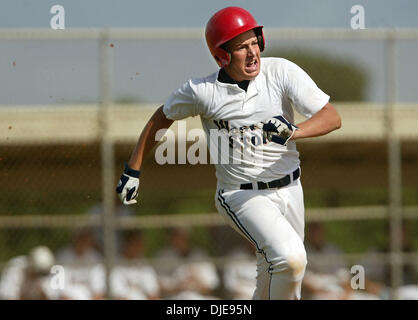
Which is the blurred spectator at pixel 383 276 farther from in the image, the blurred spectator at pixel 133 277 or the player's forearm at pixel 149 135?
the player's forearm at pixel 149 135

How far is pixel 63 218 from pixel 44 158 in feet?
2.45

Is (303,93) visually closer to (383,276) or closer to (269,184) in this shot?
(269,184)

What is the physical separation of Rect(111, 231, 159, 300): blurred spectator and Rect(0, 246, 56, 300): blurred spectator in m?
0.65

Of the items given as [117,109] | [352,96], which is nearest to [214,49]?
[117,109]

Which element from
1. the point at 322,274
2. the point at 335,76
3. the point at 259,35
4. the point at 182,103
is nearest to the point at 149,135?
the point at 182,103

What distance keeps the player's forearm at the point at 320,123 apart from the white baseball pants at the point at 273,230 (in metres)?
0.44

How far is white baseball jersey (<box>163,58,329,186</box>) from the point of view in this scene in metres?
3.93

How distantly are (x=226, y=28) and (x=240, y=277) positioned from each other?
3593 millimetres

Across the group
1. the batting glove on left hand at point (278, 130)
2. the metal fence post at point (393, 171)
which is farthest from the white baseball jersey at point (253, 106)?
the metal fence post at point (393, 171)

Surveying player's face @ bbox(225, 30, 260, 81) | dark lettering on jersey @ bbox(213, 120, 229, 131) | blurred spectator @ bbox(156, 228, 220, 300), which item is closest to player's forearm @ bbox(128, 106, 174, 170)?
dark lettering on jersey @ bbox(213, 120, 229, 131)

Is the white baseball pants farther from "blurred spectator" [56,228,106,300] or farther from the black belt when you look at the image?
"blurred spectator" [56,228,106,300]

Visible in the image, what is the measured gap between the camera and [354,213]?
7.32 m

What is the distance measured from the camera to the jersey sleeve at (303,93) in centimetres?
389
